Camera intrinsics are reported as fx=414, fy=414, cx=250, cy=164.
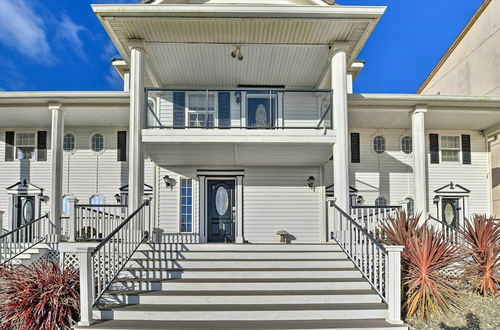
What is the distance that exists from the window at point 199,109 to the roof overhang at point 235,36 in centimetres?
118

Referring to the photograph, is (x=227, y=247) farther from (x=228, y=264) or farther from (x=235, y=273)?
(x=235, y=273)

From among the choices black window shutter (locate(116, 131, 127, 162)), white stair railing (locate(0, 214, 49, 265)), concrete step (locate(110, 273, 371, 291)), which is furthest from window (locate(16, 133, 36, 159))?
concrete step (locate(110, 273, 371, 291))

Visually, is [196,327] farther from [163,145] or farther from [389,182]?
[389,182]

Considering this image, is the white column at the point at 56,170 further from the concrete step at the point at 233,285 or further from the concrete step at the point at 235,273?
the concrete step at the point at 233,285

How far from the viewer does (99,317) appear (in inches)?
254

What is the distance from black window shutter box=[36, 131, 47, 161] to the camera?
45.7 ft

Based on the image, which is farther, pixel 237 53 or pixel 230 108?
pixel 237 53

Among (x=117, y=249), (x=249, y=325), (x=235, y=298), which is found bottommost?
(x=249, y=325)

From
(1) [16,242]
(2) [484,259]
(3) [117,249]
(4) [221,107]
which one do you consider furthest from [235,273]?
(1) [16,242]

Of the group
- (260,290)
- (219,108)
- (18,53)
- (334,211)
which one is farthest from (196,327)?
(18,53)

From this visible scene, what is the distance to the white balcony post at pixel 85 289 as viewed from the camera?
6.25 m

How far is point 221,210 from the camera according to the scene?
12.4 meters

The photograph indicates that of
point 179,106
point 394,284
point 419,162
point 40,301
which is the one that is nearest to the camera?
point 394,284

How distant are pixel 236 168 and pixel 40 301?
6.81 metres
